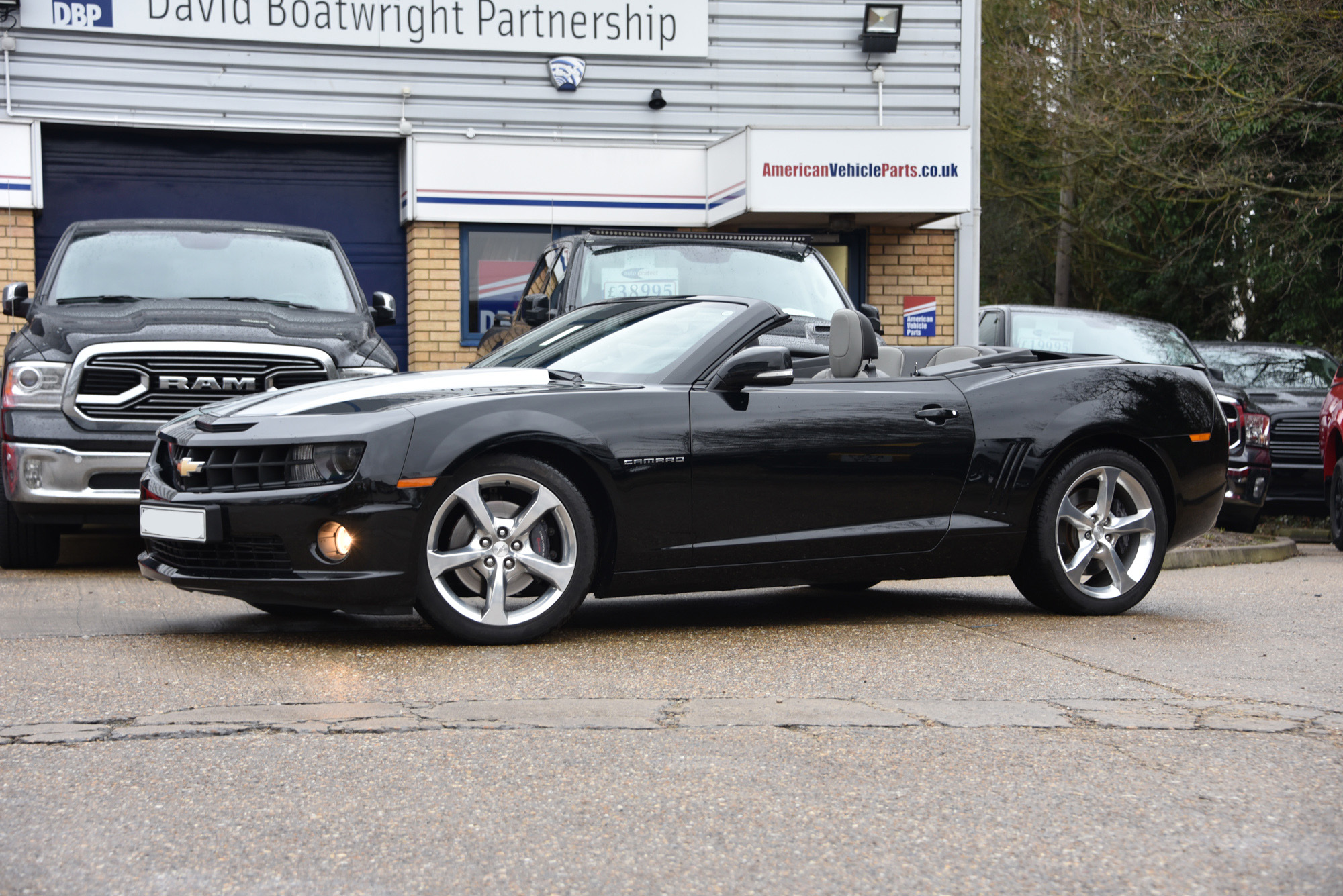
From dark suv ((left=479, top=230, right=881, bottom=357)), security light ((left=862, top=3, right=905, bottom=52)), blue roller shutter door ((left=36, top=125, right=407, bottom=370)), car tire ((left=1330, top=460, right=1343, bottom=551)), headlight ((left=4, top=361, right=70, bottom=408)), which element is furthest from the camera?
security light ((left=862, top=3, right=905, bottom=52))

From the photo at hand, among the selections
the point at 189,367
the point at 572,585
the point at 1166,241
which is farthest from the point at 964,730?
the point at 1166,241

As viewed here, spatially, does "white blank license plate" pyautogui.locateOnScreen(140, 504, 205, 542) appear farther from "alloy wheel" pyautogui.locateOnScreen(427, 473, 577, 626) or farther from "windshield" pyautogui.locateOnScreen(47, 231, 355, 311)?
"windshield" pyautogui.locateOnScreen(47, 231, 355, 311)

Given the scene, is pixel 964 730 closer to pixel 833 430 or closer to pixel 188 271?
pixel 833 430

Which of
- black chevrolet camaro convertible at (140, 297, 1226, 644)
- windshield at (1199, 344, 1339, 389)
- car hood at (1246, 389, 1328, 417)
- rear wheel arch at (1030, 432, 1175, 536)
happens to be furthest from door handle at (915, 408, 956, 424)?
windshield at (1199, 344, 1339, 389)

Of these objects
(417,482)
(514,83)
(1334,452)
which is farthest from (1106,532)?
(514,83)

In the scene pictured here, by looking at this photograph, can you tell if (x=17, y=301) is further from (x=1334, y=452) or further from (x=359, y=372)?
(x=1334, y=452)

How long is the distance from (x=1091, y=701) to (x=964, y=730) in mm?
661

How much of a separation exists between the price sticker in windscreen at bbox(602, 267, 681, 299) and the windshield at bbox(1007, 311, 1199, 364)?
136 inches

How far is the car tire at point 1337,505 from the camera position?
11.4 metres

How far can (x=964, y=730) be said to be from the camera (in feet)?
13.9

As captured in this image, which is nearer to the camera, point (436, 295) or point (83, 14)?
point (83, 14)

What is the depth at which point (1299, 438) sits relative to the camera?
510 inches

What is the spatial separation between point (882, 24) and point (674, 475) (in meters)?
10.0

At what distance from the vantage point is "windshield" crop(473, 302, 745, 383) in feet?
20.1
